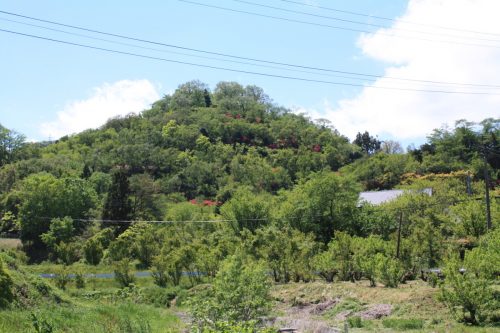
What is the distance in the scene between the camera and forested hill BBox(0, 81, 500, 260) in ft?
179

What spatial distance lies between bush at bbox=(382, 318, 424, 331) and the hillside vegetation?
8 cm

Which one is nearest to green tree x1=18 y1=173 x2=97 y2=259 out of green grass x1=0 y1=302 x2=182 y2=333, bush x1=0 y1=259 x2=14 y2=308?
green grass x1=0 y1=302 x2=182 y2=333

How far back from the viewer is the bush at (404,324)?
1723cm

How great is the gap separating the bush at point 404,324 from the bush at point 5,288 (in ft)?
40.5

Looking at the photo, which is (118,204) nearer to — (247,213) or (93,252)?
(93,252)

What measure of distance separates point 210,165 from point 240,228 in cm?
3658

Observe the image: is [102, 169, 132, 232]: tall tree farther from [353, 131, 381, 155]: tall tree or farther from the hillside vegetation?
[353, 131, 381, 155]: tall tree

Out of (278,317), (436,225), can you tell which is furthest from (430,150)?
(278,317)

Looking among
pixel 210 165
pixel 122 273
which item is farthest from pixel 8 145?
pixel 122 273

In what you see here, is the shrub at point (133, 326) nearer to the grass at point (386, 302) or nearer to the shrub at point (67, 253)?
the grass at point (386, 302)

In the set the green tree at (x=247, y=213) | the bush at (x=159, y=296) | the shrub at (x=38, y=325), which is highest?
the green tree at (x=247, y=213)

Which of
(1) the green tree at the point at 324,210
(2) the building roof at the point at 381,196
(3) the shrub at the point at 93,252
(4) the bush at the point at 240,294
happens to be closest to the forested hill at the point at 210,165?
(1) the green tree at the point at 324,210

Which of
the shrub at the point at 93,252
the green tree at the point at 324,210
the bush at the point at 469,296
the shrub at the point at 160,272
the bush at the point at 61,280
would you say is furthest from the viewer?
the shrub at the point at 93,252

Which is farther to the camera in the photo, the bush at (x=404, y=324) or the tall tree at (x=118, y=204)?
the tall tree at (x=118, y=204)
